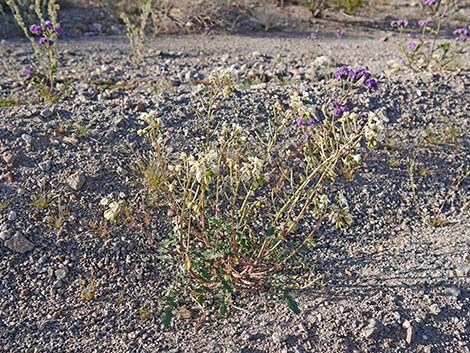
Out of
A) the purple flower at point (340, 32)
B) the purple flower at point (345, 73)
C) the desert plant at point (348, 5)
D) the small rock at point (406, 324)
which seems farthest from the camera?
the desert plant at point (348, 5)

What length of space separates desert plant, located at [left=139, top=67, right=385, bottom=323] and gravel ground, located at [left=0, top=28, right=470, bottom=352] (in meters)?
0.15

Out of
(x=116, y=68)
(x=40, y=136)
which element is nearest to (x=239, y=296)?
(x=40, y=136)

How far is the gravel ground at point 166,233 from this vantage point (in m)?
3.26

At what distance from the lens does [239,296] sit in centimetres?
349

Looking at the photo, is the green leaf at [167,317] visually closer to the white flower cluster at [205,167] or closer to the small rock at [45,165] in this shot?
the white flower cluster at [205,167]

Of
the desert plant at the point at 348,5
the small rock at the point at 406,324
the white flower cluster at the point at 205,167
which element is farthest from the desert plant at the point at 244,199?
the desert plant at the point at 348,5

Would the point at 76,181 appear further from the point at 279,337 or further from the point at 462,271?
the point at 462,271

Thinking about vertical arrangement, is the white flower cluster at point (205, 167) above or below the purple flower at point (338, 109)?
above

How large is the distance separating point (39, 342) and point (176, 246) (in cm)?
86

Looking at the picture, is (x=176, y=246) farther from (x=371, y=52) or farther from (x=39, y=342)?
(x=371, y=52)

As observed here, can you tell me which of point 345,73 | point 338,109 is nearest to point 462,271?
point 338,109

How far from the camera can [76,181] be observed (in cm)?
401

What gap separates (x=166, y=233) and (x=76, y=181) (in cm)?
65

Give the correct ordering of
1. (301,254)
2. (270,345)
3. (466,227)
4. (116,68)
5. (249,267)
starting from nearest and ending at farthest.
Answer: (270,345)
(249,267)
(301,254)
(466,227)
(116,68)
